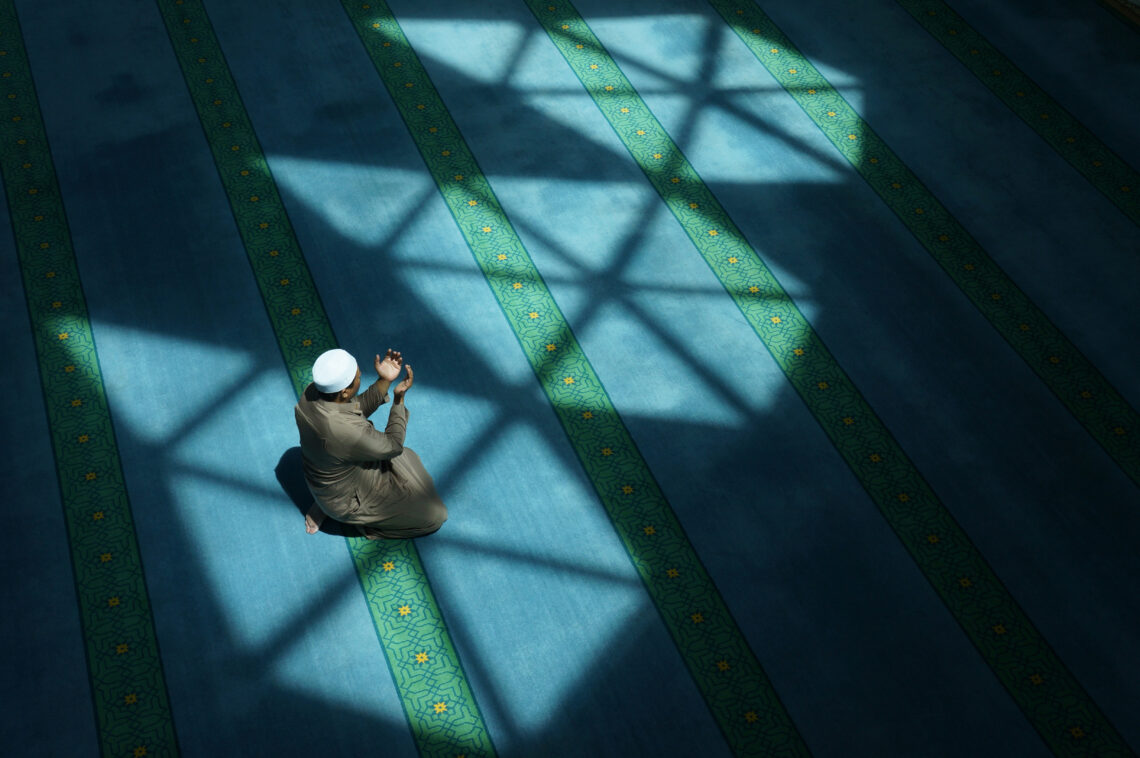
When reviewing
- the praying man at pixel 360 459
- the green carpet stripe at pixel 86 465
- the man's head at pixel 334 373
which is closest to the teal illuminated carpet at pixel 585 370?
the green carpet stripe at pixel 86 465

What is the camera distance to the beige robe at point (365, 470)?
10.6ft

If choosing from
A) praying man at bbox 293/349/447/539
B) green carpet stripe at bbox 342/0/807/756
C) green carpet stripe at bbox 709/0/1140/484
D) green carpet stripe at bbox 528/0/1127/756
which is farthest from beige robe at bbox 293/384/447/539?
green carpet stripe at bbox 709/0/1140/484

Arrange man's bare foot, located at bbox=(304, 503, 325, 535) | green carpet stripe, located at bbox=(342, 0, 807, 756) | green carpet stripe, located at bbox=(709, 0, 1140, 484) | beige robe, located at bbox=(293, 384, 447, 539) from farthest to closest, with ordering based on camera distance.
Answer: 1. green carpet stripe, located at bbox=(709, 0, 1140, 484)
2. man's bare foot, located at bbox=(304, 503, 325, 535)
3. green carpet stripe, located at bbox=(342, 0, 807, 756)
4. beige robe, located at bbox=(293, 384, 447, 539)

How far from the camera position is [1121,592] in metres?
3.65

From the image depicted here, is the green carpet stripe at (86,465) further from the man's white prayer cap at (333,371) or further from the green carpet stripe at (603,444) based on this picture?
the green carpet stripe at (603,444)

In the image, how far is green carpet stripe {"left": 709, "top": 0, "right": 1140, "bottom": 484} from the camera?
4188 mm

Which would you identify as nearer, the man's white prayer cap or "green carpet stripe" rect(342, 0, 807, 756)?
the man's white prayer cap

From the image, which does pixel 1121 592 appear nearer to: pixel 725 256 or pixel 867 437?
pixel 867 437

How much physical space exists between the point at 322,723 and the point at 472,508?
97 centimetres

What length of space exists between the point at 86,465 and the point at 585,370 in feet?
6.82

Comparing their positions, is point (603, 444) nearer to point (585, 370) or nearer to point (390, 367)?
point (585, 370)

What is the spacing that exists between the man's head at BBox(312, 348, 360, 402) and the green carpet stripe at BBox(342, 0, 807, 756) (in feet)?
3.82

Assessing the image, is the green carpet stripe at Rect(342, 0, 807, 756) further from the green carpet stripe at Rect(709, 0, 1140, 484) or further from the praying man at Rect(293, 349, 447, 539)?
the green carpet stripe at Rect(709, 0, 1140, 484)

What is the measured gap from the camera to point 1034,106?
5512 millimetres
